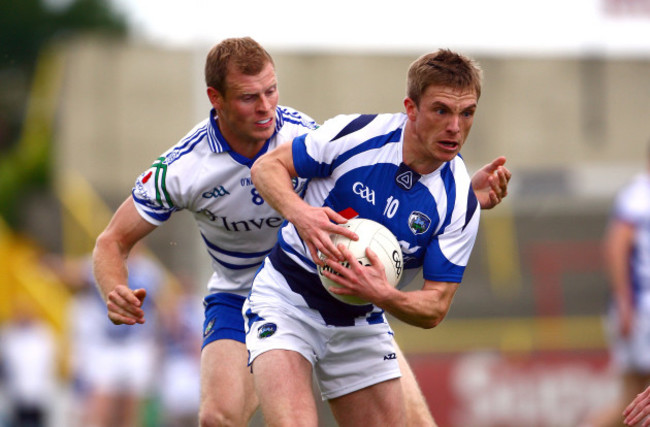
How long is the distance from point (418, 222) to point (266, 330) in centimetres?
98

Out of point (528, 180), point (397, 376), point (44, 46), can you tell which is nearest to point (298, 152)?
point (397, 376)

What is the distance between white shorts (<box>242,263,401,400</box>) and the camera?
5.48m

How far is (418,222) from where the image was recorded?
210 inches

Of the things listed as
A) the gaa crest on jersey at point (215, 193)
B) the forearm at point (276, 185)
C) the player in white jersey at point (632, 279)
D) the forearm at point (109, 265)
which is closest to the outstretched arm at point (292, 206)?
the forearm at point (276, 185)

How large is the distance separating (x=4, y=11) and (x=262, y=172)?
1966 inches

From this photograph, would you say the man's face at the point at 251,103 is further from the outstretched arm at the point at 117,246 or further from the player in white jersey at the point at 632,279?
the player in white jersey at the point at 632,279

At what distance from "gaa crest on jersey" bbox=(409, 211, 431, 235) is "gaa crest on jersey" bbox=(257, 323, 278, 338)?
896 mm

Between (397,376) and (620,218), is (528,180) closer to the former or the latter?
(620,218)

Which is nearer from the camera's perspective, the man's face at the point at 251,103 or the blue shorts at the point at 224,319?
the man's face at the point at 251,103

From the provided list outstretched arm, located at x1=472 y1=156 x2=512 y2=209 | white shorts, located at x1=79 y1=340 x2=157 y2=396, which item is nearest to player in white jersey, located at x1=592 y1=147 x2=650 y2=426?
outstretched arm, located at x1=472 y1=156 x2=512 y2=209

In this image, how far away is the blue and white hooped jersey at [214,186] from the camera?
5.97 meters

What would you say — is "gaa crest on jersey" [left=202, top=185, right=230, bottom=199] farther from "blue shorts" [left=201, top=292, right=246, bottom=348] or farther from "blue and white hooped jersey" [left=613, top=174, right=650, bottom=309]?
"blue and white hooped jersey" [left=613, top=174, right=650, bottom=309]

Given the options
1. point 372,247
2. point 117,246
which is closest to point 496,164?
point 372,247

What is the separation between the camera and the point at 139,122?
85.1ft
